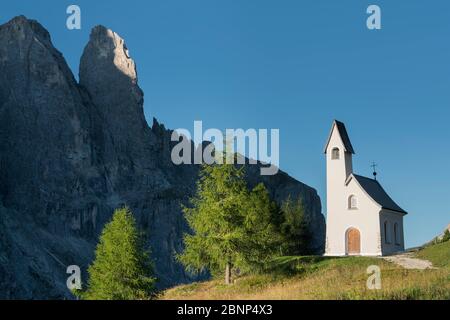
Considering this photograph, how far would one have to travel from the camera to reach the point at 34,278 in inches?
4176

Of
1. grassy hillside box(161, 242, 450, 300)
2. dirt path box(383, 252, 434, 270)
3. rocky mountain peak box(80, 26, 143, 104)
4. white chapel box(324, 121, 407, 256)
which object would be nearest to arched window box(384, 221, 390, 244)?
white chapel box(324, 121, 407, 256)

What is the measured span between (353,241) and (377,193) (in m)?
4.93

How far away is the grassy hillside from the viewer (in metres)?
17.4

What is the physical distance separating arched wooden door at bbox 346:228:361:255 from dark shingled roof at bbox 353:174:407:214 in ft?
9.23

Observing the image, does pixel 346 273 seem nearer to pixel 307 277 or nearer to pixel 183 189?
pixel 307 277

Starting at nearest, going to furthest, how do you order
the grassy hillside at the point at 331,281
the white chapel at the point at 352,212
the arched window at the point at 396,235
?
the grassy hillside at the point at 331,281 → the white chapel at the point at 352,212 → the arched window at the point at 396,235

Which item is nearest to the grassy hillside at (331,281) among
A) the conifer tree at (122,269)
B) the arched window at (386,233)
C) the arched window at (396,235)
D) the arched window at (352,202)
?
the conifer tree at (122,269)

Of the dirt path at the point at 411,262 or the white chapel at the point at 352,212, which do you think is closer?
the dirt path at the point at 411,262

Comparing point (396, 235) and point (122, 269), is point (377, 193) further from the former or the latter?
point (122, 269)

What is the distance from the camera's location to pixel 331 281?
25578mm

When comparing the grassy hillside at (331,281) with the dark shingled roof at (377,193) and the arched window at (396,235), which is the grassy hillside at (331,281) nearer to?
the arched window at (396,235)

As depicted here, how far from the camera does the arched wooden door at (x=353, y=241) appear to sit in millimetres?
43250
